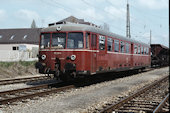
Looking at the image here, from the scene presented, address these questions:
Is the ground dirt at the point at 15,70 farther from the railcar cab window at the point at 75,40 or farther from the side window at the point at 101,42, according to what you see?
the side window at the point at 101,42

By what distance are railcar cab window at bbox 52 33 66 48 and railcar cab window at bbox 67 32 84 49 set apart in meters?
0.27

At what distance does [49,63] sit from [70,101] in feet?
13.1

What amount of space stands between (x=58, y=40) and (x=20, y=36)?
50.0m

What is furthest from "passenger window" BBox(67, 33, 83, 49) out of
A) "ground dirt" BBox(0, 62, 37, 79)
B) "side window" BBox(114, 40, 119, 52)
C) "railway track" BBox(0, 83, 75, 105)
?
"ground dirt" BBox(0, 62, 37, 79)

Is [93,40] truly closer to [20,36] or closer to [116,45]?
[116,45]

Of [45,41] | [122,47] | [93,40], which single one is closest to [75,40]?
[93,40]

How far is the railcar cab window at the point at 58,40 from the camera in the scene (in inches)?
479

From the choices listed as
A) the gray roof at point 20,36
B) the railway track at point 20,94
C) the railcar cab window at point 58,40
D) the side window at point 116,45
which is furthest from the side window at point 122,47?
the gray roof at point 20,36

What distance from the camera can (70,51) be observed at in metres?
11.9

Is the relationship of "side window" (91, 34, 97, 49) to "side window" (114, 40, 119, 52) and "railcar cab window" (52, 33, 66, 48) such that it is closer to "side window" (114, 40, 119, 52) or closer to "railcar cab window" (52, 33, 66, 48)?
Answer: "railcar cab window" (52, 33, 66, 48)

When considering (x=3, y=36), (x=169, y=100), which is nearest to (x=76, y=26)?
(x=169, y=100)

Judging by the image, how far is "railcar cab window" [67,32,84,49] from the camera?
39.3 ft

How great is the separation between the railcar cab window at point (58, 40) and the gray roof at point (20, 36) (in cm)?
4548

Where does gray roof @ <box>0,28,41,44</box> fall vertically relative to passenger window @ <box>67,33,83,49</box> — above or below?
above
